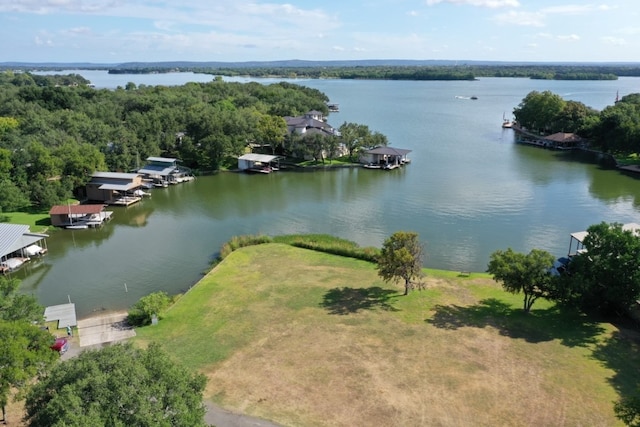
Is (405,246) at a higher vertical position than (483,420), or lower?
higher

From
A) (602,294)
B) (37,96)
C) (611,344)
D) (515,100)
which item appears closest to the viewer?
(611,344)

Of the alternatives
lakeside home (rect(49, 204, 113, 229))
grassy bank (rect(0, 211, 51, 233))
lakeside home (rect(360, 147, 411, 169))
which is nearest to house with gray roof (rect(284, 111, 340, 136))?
lakeside home (rect(360, 147, 411, 169))

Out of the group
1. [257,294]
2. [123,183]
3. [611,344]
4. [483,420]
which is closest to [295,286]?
[257,294]

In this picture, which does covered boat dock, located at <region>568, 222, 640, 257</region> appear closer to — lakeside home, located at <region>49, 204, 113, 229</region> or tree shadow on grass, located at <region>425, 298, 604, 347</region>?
tree shadow on grass, located at <region>425, 298, 604, 347</region>

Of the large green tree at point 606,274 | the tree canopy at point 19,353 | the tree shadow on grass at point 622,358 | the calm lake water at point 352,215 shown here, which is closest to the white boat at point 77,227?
the calm lake water at point 352,215

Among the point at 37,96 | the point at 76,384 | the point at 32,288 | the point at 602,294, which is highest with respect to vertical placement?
the point at 37,96

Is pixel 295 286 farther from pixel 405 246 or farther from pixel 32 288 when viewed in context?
pixel 32 288

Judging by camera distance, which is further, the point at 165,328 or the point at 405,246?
the point at 405,246
